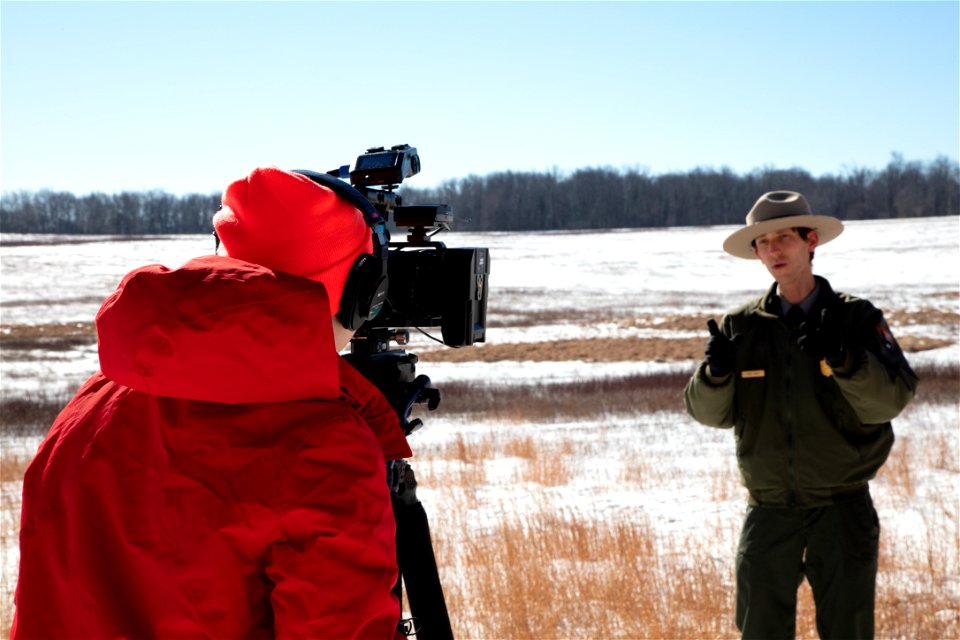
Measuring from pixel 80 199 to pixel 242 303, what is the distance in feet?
314

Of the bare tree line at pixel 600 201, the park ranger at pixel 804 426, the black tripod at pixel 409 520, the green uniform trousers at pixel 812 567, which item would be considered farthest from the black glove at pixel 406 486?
the bare tree line at pixel 600 201

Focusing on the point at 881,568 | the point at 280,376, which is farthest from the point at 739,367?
the point at 280,376

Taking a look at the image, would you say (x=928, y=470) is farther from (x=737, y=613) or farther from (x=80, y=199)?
(x=80, y=199)

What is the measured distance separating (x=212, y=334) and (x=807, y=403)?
2642 millimetres

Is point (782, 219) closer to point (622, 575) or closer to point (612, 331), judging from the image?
point (622, 575)

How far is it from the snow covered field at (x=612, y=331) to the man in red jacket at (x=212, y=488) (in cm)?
19

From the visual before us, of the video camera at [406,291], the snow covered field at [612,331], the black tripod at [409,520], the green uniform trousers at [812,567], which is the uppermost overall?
the video camera at [406,291]

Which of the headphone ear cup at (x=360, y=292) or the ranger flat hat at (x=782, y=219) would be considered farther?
the ranger flat hat at (x=782, y=219)

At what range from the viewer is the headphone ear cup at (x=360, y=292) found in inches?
52.6

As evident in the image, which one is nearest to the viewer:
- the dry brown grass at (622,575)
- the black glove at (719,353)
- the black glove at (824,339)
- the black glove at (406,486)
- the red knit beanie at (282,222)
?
the red knit beanie at (282,222)

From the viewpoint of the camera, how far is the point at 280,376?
110 centimetres

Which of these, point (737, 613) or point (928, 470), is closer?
point (737, 613)

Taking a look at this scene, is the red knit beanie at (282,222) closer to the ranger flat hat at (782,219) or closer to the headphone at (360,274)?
the headphone at (360,274)

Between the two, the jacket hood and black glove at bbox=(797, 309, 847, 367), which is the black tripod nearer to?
the jacket hood
